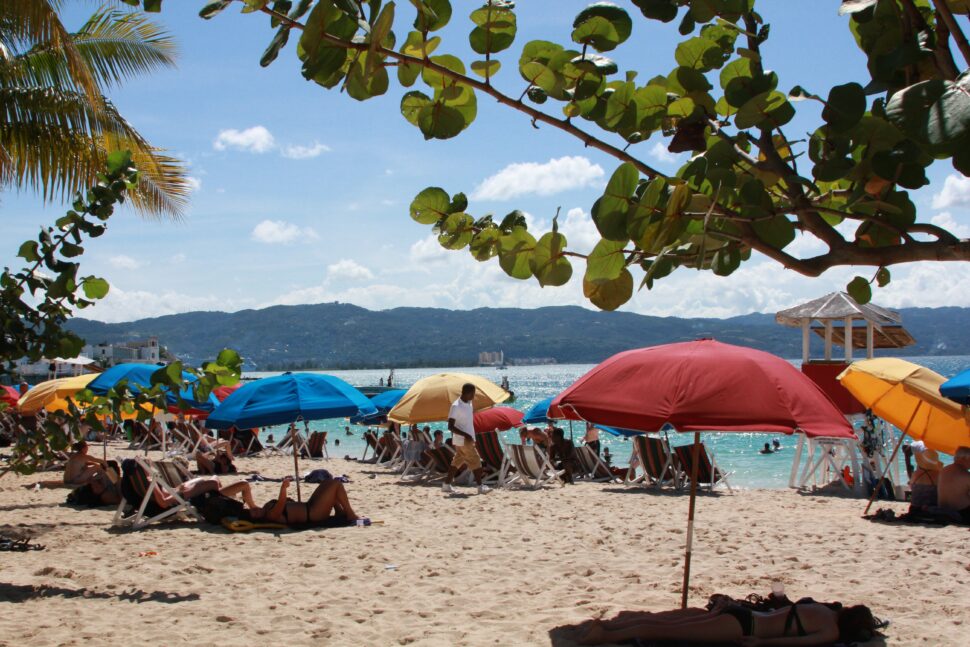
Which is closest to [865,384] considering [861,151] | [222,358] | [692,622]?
[692,622]

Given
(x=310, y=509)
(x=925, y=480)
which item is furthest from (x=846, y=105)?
(x=925, y=480)

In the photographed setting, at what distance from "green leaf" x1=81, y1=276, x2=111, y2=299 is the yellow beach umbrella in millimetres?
6930

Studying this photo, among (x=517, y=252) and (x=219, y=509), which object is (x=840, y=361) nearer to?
(x=219, y=509)

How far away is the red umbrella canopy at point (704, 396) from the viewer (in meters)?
4.45

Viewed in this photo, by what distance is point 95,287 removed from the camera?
4758mm

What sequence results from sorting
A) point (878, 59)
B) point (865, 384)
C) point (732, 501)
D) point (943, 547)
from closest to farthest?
1. point (878, 59)
2. point (943, 547)
3. point (865, 384)
4. point (732, 501)

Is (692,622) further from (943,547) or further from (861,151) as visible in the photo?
(943,547)

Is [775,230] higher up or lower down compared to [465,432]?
higher up

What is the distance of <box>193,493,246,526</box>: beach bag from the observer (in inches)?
329

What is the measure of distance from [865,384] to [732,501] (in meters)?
2.98

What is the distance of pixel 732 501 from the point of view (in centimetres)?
1089

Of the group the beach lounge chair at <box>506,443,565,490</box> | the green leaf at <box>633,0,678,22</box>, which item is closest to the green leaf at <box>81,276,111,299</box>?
the green leaf at <box>633,0,678,22</box>

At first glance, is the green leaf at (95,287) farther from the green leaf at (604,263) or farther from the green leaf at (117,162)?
the green leaf at (604,263)

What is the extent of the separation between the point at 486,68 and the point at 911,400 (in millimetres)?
8193
